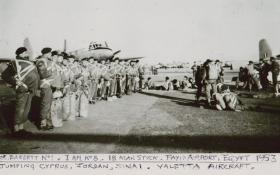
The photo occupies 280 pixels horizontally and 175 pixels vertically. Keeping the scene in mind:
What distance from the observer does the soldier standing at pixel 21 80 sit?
4.48 metres

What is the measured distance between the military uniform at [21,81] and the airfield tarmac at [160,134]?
1.34 ft

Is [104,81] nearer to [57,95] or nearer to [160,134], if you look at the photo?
[57,95]

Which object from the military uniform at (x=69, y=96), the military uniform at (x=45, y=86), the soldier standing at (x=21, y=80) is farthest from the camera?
the military uniform at (x=69, y=96)

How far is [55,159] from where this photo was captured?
3.79m

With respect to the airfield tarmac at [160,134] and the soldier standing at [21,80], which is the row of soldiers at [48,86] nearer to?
the soldier standing at [21,80]

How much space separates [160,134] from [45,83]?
209 cm

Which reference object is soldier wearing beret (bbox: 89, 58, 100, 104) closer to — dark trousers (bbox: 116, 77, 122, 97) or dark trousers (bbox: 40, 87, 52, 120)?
dark trousers (bbox: 116, 77, 122, 97)

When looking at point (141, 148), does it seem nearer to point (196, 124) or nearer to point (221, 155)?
point (221, 155)

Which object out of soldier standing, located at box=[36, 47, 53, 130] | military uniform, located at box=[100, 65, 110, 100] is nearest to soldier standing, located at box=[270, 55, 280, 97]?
military uniform, located at box=[100, 65, 110, 100]

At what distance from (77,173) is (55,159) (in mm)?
352

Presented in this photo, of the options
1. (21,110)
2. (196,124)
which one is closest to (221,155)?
(196,124)
